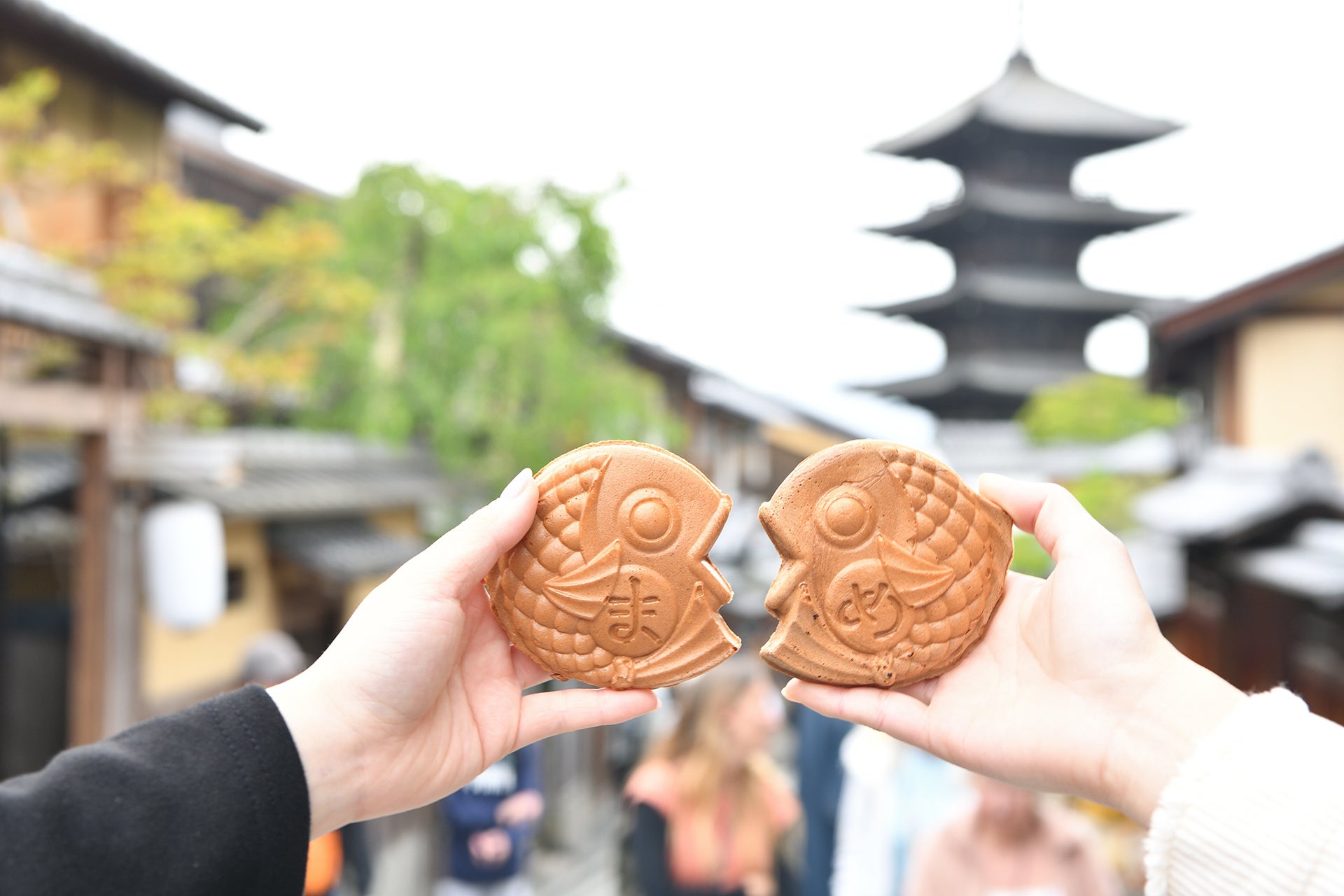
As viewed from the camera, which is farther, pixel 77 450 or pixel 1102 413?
pixel 1102 413

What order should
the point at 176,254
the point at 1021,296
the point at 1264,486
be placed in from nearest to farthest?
the point at 176,254 < the point at 1264,486 < the point at 1021,296

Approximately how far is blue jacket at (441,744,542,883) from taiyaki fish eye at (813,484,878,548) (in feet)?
9.00

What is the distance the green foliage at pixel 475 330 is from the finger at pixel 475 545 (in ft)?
18.4

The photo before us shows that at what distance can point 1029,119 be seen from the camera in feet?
58.2

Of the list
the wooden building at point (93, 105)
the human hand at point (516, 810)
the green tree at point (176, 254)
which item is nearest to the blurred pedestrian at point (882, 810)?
the human hand at point (516, 810)

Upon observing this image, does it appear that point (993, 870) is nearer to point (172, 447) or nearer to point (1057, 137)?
point (172, 447)

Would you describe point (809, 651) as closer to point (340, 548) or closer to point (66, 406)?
point (66, 406)

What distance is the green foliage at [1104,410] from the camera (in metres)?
11.3

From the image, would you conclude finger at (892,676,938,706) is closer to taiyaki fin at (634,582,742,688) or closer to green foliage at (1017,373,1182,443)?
taiyaki fin at (634,582,742,688)

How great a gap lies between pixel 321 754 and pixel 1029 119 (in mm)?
19394

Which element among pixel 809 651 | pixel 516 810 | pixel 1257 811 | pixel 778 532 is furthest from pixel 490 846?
pixel 1257 811

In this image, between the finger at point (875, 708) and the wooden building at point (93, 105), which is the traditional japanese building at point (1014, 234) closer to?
the wooden building at point (93, 105)

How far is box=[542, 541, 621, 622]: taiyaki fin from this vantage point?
1608 mm

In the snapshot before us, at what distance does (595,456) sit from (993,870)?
1.88m
